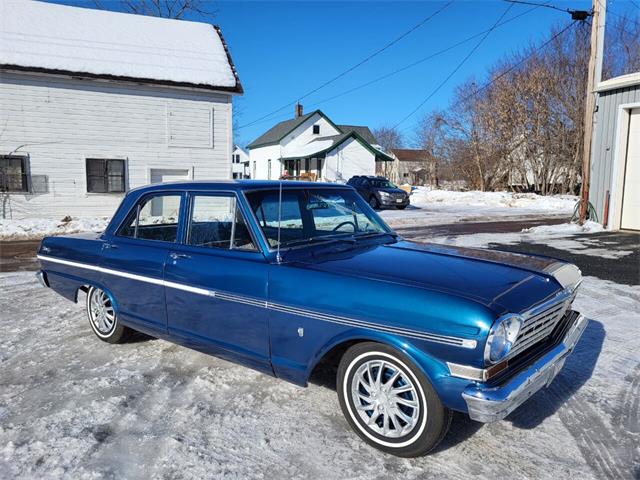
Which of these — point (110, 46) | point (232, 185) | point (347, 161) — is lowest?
point (232, 185)

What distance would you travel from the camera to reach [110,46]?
55.7 ft

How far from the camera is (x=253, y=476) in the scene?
9.09 ft

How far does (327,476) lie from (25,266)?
8.31 metres

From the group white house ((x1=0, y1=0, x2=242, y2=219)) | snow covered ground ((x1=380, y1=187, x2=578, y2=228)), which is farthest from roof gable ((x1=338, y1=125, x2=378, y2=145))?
white house ((x1=0, y1=0, x2=242, y2=219))

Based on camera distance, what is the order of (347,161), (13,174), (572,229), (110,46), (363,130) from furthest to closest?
(363,130), (347,161), (110,46), (13,174), (572,229)

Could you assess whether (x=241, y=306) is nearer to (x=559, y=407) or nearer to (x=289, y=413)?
(x=289, y=413)

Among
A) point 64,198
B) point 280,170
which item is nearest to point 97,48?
point 64,198

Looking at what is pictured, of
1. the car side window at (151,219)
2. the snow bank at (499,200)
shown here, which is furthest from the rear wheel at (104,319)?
the snow bank at (499,200)

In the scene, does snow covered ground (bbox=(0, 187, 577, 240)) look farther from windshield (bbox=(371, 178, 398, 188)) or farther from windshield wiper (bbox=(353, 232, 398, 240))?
windshield wiper (bbox=(353, 232, 398, 240))

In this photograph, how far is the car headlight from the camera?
259 centimetres

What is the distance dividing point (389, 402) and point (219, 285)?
4.82 ft

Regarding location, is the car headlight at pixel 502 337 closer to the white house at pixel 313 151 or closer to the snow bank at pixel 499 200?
the snow bank at pixel 499 200

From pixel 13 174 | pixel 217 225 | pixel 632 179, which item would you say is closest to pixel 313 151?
pixel 13 174

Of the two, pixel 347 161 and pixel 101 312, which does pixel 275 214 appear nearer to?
pixel 101 312
